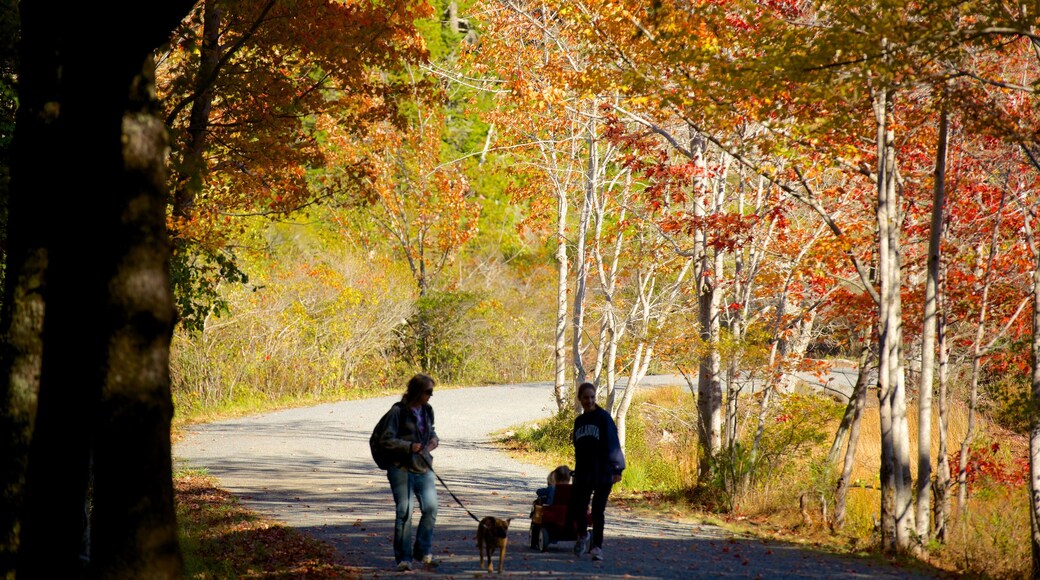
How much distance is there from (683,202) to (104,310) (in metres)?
11.5

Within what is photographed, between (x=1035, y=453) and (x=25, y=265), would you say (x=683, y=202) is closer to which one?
(x=1035, y=453)

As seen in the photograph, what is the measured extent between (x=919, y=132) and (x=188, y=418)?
16.7 m

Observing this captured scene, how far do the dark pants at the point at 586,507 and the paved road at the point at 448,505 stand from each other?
283 mm

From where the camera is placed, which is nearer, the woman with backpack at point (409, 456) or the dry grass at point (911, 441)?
the woman with backpack at point (409, 456)

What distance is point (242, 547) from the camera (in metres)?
9.43

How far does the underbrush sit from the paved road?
993 mm

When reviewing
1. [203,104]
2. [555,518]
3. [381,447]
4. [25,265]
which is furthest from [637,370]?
[25,265]

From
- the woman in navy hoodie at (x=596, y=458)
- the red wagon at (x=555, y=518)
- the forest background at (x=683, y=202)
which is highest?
the forest background at (x=683, y=202)

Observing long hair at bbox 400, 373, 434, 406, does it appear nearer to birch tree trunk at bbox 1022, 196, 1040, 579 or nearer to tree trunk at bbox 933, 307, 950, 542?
birch tree trunk at bbox 1022, 196, 1040, 579

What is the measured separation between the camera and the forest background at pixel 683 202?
19.2ft

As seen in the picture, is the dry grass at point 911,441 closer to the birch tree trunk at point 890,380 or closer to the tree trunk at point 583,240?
the tree trunk at point 583,240

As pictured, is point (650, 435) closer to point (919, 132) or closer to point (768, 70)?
point (919, 132)

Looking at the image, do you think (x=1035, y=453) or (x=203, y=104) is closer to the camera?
(x=1035, y=453)

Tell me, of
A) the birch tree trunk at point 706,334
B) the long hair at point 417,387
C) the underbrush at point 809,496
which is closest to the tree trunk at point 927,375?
the underbrush at point 809,496
